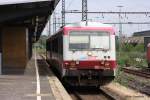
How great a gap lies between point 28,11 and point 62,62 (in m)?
9.22

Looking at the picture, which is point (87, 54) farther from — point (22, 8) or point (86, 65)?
point (22, 8)

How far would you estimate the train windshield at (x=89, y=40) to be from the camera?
2239 centimetres

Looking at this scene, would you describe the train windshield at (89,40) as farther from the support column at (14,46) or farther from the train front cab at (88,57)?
the support column at (14,46)

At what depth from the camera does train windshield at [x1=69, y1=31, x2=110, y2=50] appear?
882 inches

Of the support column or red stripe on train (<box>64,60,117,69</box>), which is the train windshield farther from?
the support column

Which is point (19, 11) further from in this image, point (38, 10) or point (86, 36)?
point (86, 36)

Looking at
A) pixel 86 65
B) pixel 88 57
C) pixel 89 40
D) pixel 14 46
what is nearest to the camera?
pixel 86 65

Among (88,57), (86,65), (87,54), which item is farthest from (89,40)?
(86,65)

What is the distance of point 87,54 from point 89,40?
736 mm

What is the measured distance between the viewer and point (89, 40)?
890 inches

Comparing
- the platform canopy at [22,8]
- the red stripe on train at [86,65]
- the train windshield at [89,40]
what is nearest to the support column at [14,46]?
the platform canopy at [22,8]

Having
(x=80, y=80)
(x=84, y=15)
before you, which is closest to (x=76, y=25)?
(x=80, y=80)

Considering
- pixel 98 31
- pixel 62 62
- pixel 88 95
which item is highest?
pixel 98 31

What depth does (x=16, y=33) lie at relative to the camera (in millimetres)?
40531
